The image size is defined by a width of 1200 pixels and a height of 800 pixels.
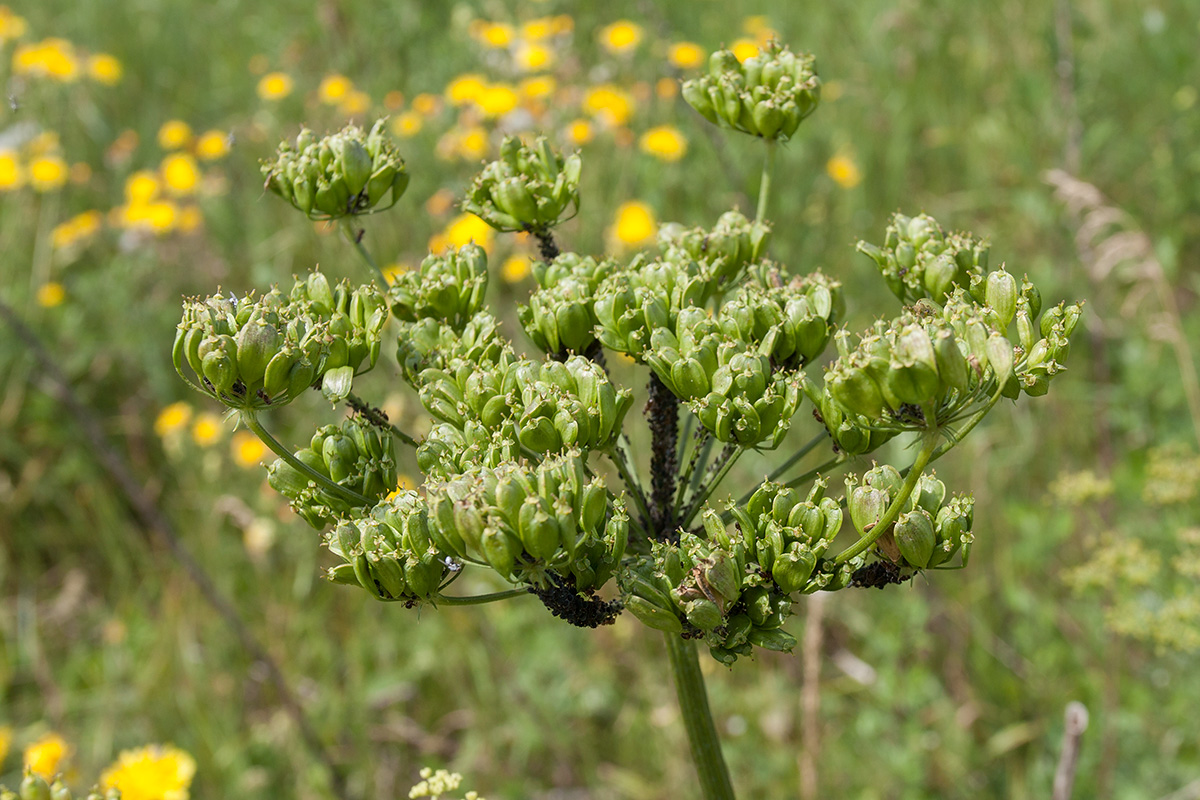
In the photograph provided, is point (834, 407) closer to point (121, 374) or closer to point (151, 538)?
point (151, 538)

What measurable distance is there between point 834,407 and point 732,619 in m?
0.50

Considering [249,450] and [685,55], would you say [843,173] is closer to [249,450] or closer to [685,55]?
[685,55]

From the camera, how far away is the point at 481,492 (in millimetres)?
1844

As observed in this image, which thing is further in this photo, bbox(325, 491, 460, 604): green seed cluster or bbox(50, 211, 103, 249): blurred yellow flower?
bbox(50, 211, 103, 249): blurred yellow flower

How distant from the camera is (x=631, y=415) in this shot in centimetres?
615

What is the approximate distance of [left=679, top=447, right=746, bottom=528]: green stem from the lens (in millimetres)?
2242

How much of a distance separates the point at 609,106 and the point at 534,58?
0.92 m

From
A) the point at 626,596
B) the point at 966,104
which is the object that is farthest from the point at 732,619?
the point at 966,104

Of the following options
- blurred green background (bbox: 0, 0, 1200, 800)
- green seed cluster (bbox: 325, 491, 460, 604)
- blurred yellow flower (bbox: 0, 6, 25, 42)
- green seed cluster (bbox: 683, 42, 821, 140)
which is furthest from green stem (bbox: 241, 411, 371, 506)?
blurred yellow flower (bbox: 0, 6, 25, 42)

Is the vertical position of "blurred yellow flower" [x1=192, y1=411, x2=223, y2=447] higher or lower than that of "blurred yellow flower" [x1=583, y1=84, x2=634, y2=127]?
lower

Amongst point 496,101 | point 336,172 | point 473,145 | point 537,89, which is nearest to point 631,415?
point 473,145

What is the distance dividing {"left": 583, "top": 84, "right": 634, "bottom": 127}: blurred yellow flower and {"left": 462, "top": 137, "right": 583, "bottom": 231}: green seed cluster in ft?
15.1

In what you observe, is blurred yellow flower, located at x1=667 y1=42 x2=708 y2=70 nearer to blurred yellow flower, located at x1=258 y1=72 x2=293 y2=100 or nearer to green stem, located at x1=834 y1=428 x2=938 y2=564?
blurred yellow flower, located at x1=258 y1=72 x2=293 y2=100

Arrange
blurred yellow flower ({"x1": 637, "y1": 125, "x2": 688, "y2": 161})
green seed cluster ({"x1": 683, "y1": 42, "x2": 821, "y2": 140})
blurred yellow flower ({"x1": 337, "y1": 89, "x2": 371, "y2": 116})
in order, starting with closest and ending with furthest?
green seed cluster ({"x1": 683, "y1": 42, "x2": 821, "y2": 140}) < blurred yellow flower ({"x1": 637, "y1": 125, "x2": 688, "y2": 161}) < blurred yellow flower ({"x1": 337, "y1": 89, "x2": 371, "y2": 116})
